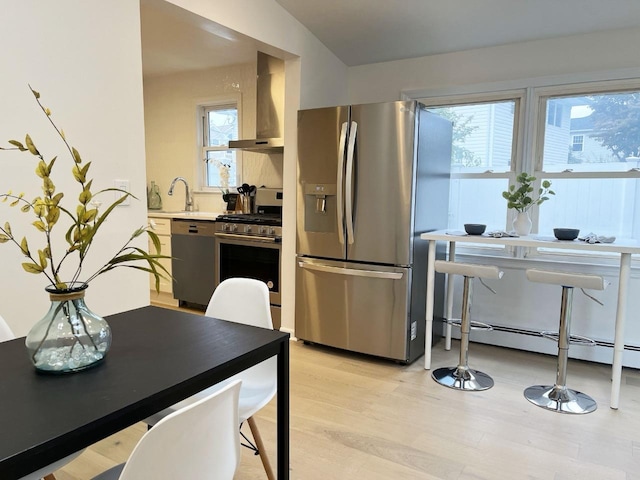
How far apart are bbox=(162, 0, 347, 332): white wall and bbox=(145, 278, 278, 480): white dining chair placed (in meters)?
1.73

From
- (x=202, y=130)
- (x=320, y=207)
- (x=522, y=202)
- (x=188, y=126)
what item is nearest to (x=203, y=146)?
(x=202, y=130)

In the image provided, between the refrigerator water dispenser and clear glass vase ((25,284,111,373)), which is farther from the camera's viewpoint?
the refrigerator water dispenser

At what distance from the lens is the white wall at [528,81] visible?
312 centimetres

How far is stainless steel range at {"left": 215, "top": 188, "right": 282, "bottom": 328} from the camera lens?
3.84 meters

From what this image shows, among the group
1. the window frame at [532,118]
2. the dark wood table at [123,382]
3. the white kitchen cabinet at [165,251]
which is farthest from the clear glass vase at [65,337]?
the white kitchen cabinet at [165,251]

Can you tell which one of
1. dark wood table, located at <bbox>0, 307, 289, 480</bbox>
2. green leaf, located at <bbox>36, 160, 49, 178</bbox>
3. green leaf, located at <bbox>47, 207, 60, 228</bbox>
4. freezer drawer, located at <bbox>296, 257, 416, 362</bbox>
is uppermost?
green leaf, located at <bbox>36, 160, 49, 178</bbox>

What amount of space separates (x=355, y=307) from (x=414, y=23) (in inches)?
81.0

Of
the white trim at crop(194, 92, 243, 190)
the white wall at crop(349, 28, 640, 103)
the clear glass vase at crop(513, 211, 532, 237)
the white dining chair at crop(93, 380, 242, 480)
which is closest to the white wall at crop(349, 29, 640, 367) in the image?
the white wall at crop(349, 28, 640, 103)

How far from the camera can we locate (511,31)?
3225 mm

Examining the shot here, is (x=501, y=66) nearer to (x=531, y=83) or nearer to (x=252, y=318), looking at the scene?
(x=531, y=83)

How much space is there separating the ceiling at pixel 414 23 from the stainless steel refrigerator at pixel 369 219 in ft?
2.15

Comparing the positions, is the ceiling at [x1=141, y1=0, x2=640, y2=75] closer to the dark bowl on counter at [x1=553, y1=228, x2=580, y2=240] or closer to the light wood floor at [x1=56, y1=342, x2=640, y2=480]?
the dark bowl on counter at [x1=553, y1=228, x2=580, y2=240]

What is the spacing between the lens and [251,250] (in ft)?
13.1

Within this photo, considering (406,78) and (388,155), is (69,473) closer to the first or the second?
(388,155)
